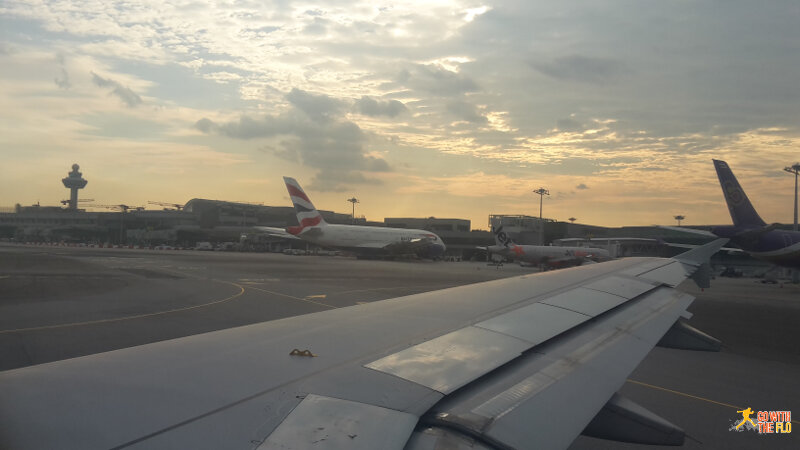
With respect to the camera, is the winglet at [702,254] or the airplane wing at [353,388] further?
the winglet at [702,254]

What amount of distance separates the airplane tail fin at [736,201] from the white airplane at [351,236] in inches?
1207

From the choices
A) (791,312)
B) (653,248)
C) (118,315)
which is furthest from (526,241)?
(118,315)

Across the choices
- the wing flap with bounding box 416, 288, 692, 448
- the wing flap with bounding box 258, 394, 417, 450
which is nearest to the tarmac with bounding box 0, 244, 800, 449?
the wing flap with bounding box 416, 288, 692, 448

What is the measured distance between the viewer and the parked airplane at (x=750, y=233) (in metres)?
24.4

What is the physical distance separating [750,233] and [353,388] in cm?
2812

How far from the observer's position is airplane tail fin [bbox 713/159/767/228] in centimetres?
2520

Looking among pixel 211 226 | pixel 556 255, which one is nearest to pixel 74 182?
pixel 211 226

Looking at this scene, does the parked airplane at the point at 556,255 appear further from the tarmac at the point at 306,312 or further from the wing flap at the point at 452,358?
the wing flap at the point at 452,358

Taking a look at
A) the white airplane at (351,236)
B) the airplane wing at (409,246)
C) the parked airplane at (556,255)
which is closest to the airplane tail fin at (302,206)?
the white airplane at (351,236)

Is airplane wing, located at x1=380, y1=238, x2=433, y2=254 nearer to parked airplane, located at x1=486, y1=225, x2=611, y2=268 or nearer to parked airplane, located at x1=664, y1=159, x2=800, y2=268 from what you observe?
parked airplane, located at x1=486, y1=225, x2=611, y2=268

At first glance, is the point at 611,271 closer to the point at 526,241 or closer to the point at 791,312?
the point at 791,312

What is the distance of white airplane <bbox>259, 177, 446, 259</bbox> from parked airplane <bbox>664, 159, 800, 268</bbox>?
30.7 m

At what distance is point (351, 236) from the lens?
53656 mm

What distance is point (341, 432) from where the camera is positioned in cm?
172
